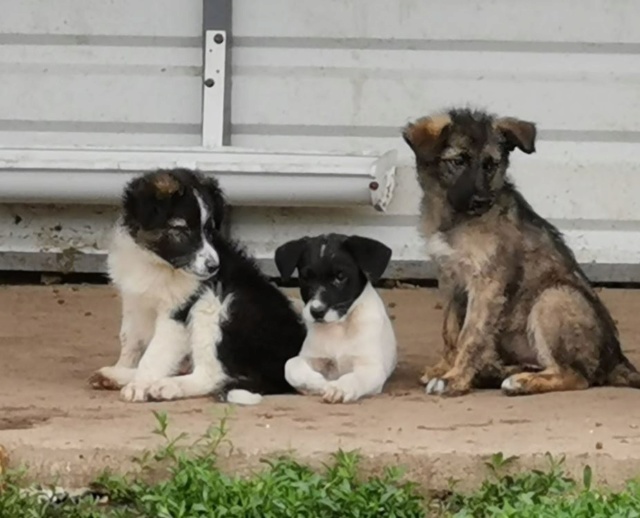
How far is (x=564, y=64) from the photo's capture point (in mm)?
10617

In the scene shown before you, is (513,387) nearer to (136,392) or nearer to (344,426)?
(344,426)

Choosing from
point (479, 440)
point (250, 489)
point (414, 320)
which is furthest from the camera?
point (414, 320)

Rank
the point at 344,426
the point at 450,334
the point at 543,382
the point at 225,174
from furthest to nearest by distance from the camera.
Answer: the point at 225,174
the point at 450,334
the point at 543,382
the point at 344,426

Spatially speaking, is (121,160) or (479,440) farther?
(121,160)

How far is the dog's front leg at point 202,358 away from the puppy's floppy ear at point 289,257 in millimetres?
293

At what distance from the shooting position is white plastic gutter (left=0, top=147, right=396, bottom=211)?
10047 millimetres

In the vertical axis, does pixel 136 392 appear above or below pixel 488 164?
below

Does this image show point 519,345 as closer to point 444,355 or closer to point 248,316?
point 444,355

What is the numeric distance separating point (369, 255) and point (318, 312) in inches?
15.9

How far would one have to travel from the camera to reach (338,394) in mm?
6609

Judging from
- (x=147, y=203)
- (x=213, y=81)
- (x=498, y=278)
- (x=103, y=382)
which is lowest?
(x=103, y=382)

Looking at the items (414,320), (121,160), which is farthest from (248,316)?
(121,160)

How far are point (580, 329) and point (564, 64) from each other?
13.1 ft

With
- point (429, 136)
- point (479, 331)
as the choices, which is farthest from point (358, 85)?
point (479, 331)
